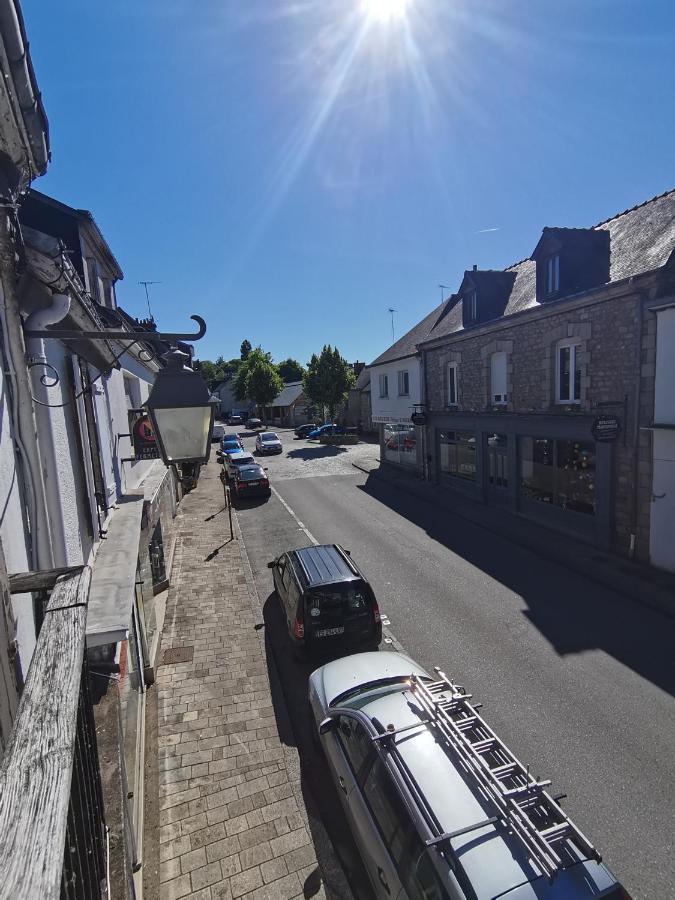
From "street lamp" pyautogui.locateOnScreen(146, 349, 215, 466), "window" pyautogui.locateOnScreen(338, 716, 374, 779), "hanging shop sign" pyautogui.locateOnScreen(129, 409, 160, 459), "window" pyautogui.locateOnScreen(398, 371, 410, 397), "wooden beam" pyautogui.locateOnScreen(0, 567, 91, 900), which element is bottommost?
"window" pyautogui.locateOnScreen(338, 716, 374, 779)

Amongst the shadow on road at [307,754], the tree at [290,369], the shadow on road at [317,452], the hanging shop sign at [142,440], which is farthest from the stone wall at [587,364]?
the tree at [290,369]

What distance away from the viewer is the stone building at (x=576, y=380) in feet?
35.8

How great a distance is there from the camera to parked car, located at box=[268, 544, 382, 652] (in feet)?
24.2

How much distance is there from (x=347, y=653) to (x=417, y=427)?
15.9m

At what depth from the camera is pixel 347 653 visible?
774 cm

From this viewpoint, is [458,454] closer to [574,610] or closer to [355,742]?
[574,610]

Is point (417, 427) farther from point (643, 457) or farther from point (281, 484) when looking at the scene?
point (643, 457)

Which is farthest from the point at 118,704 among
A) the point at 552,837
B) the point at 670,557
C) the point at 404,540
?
the point at 670,557

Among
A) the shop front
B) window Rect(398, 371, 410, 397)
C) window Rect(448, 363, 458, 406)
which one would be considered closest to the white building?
window Rect(398, 371, 410, 397)

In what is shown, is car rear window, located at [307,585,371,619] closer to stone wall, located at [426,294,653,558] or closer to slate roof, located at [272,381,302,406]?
stone wall, located at [426,294,653,558]

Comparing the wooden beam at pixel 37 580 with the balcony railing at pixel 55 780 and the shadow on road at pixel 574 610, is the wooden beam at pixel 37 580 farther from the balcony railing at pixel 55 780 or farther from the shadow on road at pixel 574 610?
the shadow on road at pixel 574 610

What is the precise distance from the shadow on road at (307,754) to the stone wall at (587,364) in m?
9.10

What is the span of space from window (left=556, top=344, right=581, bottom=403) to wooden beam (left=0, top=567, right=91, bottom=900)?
1394 cm

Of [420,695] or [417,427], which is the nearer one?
[420,695]
